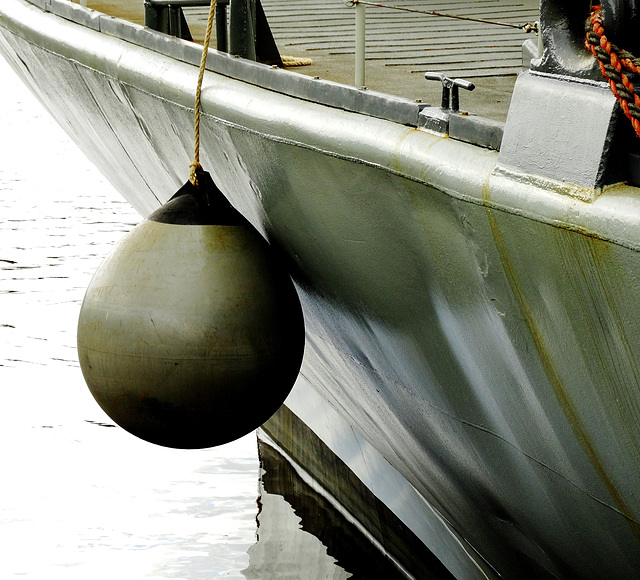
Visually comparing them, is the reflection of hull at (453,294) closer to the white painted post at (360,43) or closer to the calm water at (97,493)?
the white painted post at (360,43)

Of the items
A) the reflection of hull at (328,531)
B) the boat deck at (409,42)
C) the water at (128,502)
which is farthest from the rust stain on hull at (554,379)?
the water at (128,502)

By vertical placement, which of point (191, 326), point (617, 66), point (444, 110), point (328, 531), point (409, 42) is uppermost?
point (617, 66)

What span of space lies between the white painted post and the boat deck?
0.89ft

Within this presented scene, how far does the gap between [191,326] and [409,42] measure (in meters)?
1.98

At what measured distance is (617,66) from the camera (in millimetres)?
2053

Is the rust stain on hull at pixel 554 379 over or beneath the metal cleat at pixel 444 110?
beneath

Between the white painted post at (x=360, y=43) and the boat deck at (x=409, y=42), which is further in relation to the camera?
the boat deck at (x=409, y=42)

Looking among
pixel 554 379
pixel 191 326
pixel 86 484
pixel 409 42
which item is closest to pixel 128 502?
pixel 86 484

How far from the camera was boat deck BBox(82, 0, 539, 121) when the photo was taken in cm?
363

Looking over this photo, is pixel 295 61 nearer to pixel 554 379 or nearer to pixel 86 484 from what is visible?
pixel 554 379

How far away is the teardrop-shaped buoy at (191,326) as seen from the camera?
298 cm

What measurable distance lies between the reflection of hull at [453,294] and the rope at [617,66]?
16 cm

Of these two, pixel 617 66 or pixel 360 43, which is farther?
pixel 360 43

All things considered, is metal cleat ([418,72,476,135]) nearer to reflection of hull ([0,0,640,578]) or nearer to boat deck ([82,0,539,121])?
reflection of hull ([0,0,640,578])
